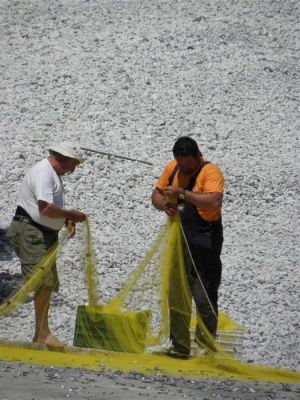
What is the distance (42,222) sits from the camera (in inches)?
337

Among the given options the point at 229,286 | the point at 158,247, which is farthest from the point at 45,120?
the point at 158,247

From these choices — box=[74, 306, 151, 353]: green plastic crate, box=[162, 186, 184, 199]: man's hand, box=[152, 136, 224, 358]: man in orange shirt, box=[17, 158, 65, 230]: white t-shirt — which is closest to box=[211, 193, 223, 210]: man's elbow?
box=[152, 136, 224, 358]: man in orange shirt

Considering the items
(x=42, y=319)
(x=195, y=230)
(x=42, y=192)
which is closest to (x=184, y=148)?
(x=195, y=230)

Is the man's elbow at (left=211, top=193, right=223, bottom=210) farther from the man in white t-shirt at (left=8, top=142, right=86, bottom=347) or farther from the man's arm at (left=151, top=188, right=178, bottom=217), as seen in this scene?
the man in white t-shirt at (left=8, top=142, right=86, bottom=347)

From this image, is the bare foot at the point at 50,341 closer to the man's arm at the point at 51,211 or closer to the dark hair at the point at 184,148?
the man's arm at the point at 51,211

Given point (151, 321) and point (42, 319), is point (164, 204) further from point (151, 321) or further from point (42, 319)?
point (42, 319)

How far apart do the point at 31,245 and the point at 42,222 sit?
0.66ft

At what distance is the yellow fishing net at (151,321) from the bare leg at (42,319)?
114 millimetres

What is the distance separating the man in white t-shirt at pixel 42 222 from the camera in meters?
8.53

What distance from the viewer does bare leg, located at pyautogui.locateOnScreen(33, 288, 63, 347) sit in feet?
28.0

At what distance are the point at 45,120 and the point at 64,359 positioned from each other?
10.0m

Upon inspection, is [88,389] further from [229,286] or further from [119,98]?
[119,98]

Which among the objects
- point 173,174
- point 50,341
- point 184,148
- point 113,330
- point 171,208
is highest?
point 184,148

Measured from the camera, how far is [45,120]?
17.5 m
